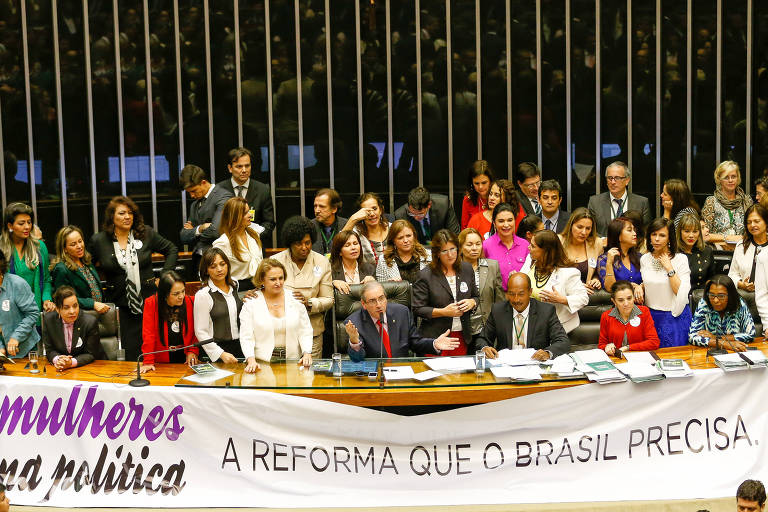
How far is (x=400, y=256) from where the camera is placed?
7328 mm

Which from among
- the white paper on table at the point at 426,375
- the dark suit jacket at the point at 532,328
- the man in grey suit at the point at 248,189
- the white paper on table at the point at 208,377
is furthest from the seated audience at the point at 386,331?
the man in grey suit at the point at 248,189

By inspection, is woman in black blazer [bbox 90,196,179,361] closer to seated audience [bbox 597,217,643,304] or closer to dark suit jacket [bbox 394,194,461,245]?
dark suit jacket [bbox 394,194,461,245]

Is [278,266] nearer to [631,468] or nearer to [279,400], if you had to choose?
[279,400]

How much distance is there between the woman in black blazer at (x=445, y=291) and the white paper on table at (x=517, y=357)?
0.76m

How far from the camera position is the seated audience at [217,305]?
648 centimetres

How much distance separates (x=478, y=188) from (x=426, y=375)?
10.6 ft

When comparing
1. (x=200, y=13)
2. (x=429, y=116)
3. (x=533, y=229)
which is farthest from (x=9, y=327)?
(x=429, y=116)

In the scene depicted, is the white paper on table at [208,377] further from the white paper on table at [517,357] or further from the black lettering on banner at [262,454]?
the white paper on table at [517,357]

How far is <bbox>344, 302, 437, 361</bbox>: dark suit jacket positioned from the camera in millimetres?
6352

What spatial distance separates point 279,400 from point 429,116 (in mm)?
5532

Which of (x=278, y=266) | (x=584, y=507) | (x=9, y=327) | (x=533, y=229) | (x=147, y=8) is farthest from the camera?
(x=147, y=8)

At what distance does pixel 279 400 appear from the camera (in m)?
5.59

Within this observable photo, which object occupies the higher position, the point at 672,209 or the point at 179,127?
the point at 179,127

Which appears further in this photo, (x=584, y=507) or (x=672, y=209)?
(x=672, y=209)
